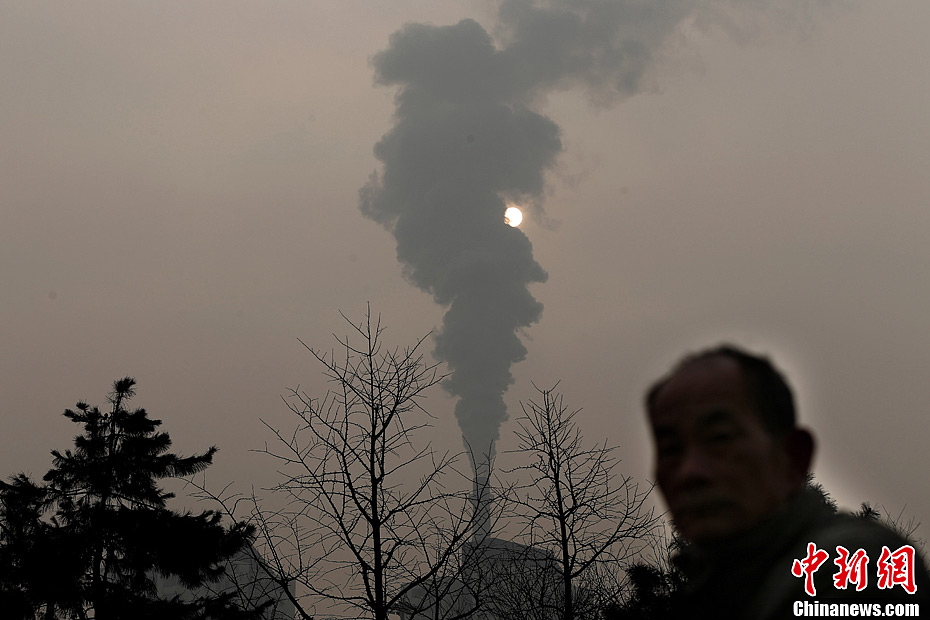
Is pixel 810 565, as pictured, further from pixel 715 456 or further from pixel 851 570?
pixel 715 456

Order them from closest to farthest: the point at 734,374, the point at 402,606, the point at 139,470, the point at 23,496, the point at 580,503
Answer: the point at 734,374
the point at 402,606
the point at 580,503
the point at 23,496
the point at 139,470

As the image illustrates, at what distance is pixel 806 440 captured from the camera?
0.87 m

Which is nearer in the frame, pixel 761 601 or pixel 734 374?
pixel 761 601

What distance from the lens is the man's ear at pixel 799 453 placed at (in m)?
0.86

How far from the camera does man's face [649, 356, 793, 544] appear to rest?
2.78 feet

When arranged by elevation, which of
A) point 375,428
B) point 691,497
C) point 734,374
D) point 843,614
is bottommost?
point 843,614

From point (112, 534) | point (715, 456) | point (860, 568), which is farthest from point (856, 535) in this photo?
point (112, 534)

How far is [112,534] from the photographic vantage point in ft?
54.4

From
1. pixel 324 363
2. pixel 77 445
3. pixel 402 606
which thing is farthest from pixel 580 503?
pixel 77 445

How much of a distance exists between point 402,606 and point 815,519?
255 inches

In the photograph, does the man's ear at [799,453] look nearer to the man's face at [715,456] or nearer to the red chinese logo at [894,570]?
the man's face at [715,456]

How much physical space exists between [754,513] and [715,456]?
71mm

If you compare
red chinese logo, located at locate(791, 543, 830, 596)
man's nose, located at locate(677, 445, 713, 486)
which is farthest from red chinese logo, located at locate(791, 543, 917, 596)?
man's nose, located at locate(677, 445, 713, 486)

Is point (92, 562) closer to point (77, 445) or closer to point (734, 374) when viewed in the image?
point (77, 445)
